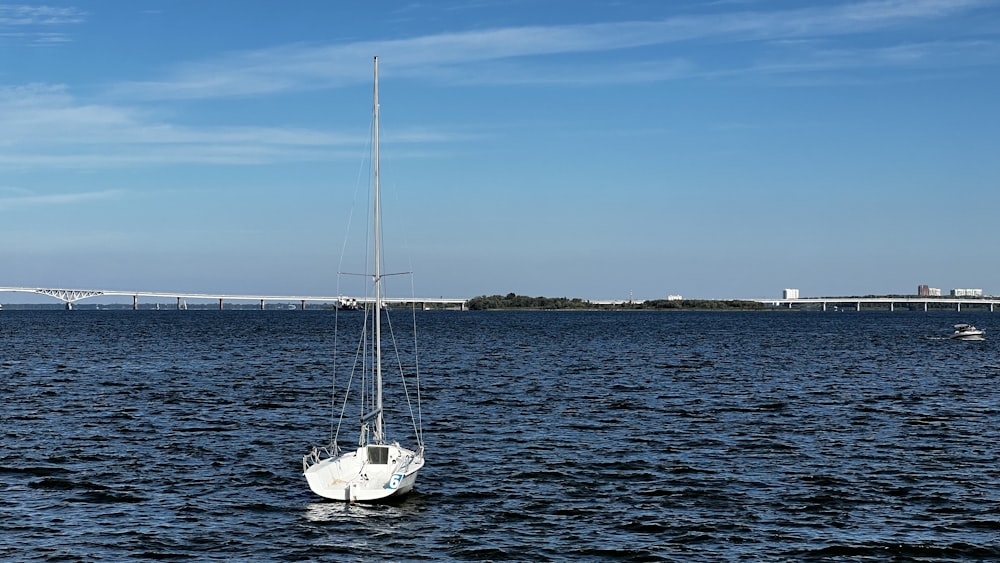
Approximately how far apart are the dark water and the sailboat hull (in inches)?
18.2

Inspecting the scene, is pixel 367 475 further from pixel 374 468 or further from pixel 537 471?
pixel 537 471

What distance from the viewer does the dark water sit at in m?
27.7

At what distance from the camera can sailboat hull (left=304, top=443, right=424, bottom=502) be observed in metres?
31.5

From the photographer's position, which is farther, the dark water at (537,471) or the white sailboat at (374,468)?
the white sailboat at (374,468)

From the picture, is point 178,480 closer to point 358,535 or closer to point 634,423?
point 358,535

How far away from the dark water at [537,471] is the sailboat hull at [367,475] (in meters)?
0.46

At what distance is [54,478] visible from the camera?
1407 inches

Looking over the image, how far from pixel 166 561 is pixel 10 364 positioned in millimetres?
73079

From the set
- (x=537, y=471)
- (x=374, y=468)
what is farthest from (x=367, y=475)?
(x=537, y=471)

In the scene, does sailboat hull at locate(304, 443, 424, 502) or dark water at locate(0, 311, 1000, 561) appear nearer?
dark water at locate(0, 311, 1000, 561)

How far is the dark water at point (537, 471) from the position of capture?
27.7 metres

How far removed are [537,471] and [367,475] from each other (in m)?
7.67

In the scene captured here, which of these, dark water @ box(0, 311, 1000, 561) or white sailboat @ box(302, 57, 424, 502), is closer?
dark water @ box(0, 311, 1000, 561)

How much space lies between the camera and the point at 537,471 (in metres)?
37.3
